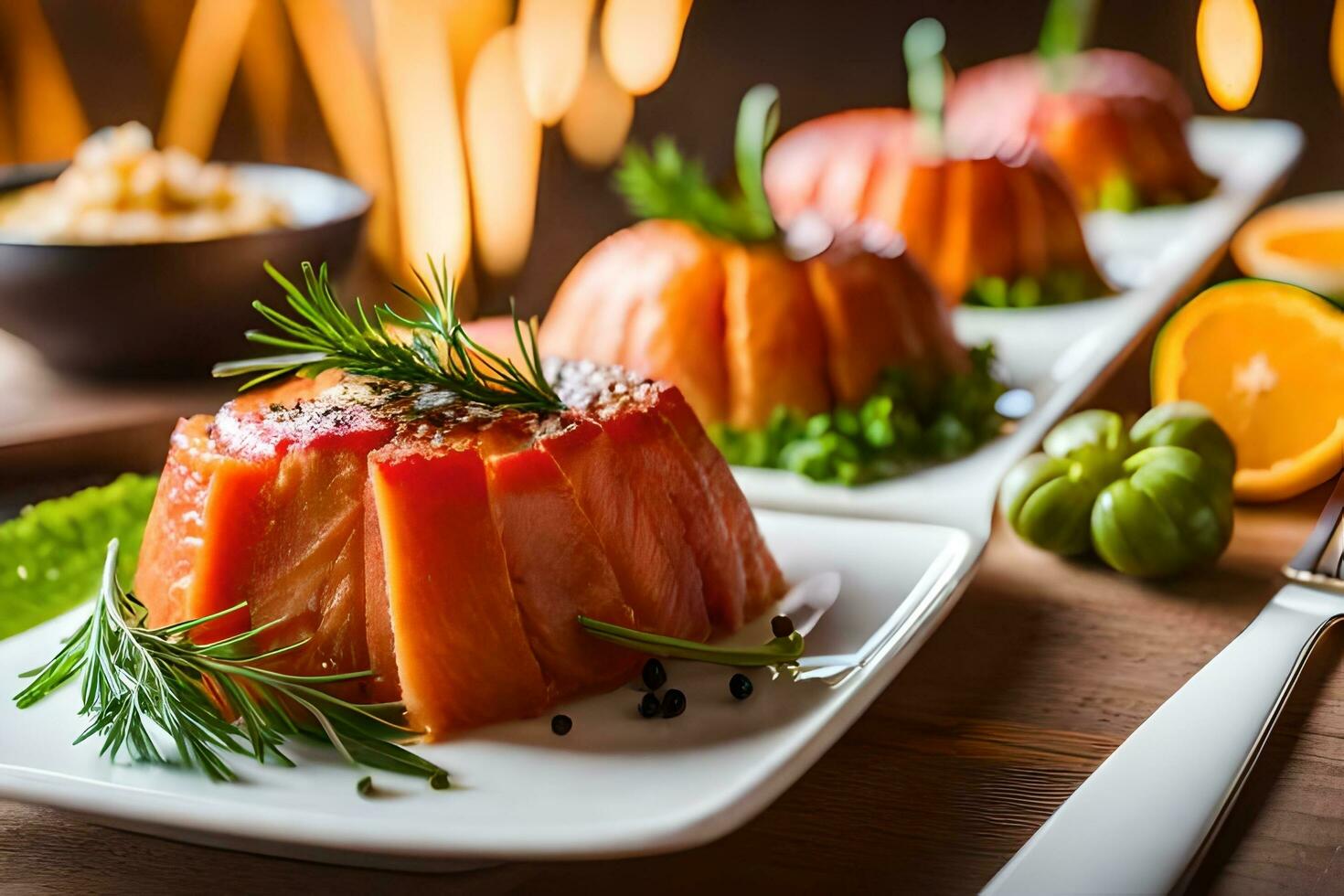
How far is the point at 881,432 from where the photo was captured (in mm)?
2371

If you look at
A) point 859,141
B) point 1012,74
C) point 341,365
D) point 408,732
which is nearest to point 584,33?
point 1012,74

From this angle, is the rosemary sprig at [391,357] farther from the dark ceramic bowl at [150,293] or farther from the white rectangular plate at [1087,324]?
the dark ceramic bowl at [150,293]

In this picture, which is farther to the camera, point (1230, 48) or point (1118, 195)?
point (1230, 48)

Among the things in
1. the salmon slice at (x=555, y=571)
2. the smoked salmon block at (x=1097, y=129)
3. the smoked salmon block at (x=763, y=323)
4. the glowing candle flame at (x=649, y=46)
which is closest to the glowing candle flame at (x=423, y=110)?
the glowing candle flame at (x=649, y=46)

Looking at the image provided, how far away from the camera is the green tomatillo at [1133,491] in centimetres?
189

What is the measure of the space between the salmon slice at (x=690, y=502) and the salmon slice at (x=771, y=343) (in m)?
0.81

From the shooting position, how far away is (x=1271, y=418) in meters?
2.18

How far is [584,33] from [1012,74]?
1823 mm

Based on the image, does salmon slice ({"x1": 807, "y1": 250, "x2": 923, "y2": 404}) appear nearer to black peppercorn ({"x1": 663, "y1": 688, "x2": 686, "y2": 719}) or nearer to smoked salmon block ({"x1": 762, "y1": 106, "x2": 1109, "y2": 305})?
smoked salmon block ({"x1": 762, "y1": 106, "x2": 1109, "y2": 305})

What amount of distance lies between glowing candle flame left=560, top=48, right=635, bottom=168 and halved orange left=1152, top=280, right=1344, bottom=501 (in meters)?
3.28

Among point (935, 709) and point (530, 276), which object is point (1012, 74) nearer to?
point (530, 276)

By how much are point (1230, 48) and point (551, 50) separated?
2.44 metres

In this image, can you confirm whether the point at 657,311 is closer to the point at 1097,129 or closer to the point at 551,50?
the point at 1097,129

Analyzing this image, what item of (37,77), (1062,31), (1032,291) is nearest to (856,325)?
(1032,291)
